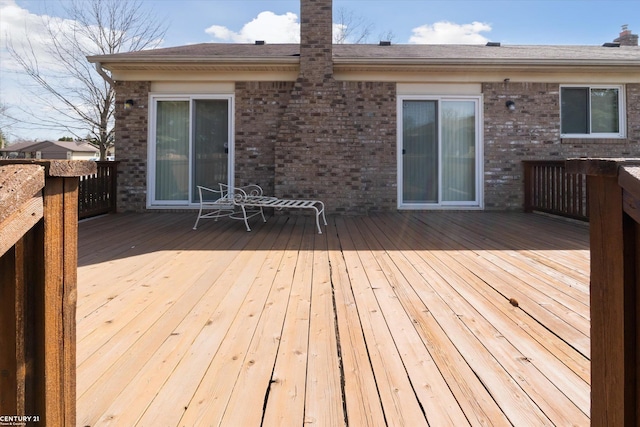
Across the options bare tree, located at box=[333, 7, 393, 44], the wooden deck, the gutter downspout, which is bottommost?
the wooden deck

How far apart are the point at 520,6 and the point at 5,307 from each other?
1474cm

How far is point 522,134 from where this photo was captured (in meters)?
7.62

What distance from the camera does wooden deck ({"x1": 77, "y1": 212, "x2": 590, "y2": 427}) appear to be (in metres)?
1.52

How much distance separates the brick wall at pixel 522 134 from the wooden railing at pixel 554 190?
0.23 m

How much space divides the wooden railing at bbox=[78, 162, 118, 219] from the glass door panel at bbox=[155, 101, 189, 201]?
0.81 meters

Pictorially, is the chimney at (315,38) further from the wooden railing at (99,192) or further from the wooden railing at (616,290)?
the wooden railing at (616,290)

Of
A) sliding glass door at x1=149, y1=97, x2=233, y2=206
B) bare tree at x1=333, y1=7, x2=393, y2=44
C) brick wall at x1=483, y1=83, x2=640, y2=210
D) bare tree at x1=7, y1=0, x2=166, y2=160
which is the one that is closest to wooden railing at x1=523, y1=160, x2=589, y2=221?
brick wall at x1=483, y1=83, x2=640, y2=210

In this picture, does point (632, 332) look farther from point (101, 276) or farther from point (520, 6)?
point (520, 6)

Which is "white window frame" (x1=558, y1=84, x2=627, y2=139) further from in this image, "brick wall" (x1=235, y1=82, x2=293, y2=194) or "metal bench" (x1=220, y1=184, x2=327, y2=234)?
"brick wall" (x1=235, y1=82, x2=293, y2=194)

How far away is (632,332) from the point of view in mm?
938

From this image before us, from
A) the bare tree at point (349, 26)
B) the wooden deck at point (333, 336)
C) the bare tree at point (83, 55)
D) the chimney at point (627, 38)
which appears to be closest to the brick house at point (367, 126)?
the wooden deck at point (333, 336)

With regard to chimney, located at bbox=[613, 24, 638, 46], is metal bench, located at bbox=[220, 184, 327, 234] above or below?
below

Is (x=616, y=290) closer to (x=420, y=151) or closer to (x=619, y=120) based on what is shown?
(x=420, y=151)

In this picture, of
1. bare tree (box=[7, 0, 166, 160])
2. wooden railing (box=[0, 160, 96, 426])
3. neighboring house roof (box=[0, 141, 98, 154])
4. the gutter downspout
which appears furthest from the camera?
neighboring house roof (box=[0, 141, 98, 154])
